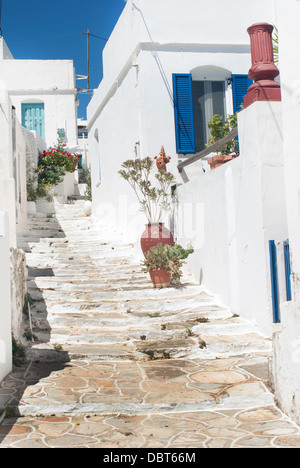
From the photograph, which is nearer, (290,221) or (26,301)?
(290,221)

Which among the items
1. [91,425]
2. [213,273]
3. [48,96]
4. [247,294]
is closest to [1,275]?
[91,425]

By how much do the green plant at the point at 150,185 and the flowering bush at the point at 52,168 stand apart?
7.47 metres

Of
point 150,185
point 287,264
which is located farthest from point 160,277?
point 287,264

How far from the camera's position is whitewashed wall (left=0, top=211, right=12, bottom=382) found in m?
5.73

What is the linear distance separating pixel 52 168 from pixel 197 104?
862 cm

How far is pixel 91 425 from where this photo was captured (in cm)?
435

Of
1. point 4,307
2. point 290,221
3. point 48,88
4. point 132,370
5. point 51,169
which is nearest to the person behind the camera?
point 290,221

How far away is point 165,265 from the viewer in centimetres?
956

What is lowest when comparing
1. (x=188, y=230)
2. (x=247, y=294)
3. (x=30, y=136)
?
(x=247, y=294)

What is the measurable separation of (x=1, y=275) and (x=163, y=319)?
3157mm

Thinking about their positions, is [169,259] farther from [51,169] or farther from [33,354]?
[51,169]

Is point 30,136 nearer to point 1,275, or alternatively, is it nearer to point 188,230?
point 188,230

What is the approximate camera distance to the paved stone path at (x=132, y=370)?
4125mm

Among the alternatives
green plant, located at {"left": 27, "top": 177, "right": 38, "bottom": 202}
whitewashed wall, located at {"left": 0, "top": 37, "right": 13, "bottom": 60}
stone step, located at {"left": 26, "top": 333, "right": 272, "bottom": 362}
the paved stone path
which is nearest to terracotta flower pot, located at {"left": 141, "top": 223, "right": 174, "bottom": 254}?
the paved stone path
